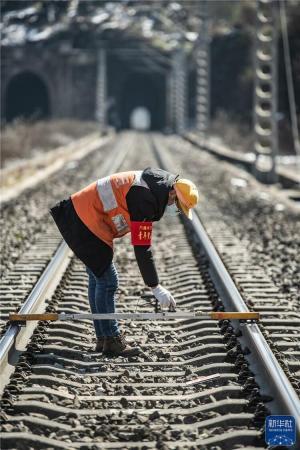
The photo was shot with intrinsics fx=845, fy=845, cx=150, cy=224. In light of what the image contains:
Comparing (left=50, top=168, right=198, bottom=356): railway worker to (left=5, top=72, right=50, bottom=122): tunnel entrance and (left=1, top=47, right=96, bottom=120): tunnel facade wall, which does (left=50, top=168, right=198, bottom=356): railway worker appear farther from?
(left=5, top=72, right=50, bottom=122): tunnel entrance

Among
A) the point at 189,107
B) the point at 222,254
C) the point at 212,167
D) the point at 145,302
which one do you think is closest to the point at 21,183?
the point at 212,167

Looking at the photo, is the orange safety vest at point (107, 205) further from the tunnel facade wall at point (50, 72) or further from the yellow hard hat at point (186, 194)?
the tunnel facade wall at point (50, 72)

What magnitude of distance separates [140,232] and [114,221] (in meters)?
0.34

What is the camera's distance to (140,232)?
5.30 metres

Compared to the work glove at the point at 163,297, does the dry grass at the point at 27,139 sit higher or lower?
higher

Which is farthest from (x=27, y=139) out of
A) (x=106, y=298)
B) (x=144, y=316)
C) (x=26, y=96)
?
(x=26, y=96)

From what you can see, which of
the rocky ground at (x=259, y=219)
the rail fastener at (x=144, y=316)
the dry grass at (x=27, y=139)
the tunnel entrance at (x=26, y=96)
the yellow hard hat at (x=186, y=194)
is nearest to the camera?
the yellow hard hat at (x=186, y=194)

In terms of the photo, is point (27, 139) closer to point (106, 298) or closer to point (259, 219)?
point (259, 219)

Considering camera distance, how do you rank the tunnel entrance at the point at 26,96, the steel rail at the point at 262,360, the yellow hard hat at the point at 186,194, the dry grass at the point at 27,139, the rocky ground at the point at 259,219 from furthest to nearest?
the tunnel entrance at the point at 26,96 < the dry grass at the point at 27,139 < the rocky ground at the point at 259,219 < the yellow hard hat at the point at 186,194 < the steel rail at the point at 262,360

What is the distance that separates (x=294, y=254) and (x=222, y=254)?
2.88ft

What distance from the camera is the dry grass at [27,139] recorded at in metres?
25.4

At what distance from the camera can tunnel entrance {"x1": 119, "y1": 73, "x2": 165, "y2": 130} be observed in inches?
3275

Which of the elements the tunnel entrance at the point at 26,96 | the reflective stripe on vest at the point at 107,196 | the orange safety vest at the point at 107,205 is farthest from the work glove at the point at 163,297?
the tunnel entrance at the point at 26,96

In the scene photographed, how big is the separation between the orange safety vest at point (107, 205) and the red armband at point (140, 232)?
249 mm
